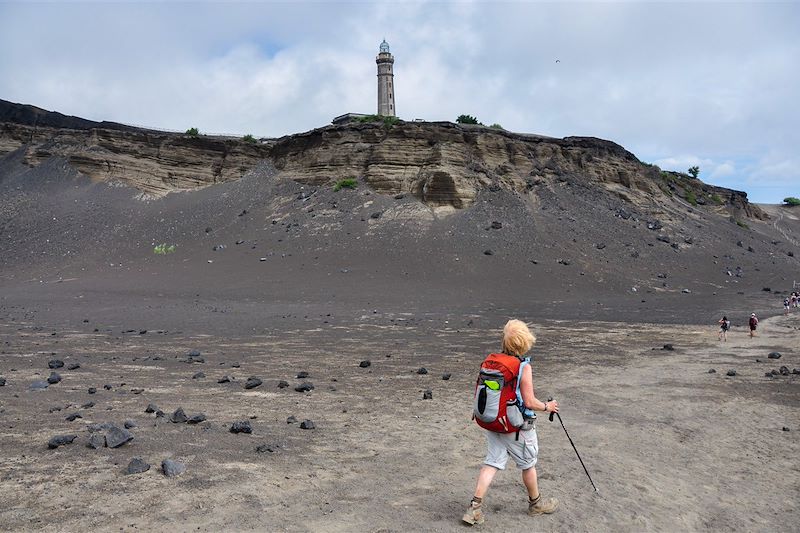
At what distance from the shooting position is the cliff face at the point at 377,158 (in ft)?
133

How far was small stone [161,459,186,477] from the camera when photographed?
5.30 meters

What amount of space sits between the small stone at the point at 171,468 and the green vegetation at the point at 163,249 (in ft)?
109

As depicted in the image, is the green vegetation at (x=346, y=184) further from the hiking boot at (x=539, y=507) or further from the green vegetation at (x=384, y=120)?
the hiking boot at (x=539, y=507)

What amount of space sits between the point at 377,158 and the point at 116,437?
3682cm

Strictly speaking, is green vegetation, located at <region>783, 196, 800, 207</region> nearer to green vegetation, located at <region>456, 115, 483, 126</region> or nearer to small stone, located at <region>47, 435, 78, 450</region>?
green vegetation, located at <region>456, 115, 483, 126</region>

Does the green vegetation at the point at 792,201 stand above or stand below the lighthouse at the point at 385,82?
below

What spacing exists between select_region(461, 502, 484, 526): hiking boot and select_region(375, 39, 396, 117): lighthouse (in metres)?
85.5

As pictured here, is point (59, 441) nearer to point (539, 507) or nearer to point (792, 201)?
point (539, 507)

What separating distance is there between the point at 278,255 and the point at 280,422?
89.7 feet

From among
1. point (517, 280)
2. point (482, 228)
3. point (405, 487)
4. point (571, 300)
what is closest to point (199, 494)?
point (405, 487)

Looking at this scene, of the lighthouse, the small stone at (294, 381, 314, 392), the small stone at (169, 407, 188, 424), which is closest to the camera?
the small stone at (169, 407, 188, 424)

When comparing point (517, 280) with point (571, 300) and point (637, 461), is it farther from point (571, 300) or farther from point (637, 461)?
point (637, 461)

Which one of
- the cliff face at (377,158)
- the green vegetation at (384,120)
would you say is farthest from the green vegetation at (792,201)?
the green vegetation at (384,120)

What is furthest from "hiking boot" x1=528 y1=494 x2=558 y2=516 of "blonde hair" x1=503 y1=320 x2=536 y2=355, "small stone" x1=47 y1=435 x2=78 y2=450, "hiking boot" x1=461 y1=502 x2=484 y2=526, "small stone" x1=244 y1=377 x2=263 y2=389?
"small stone" x1=244 y1=377 x2=263 y2=389
